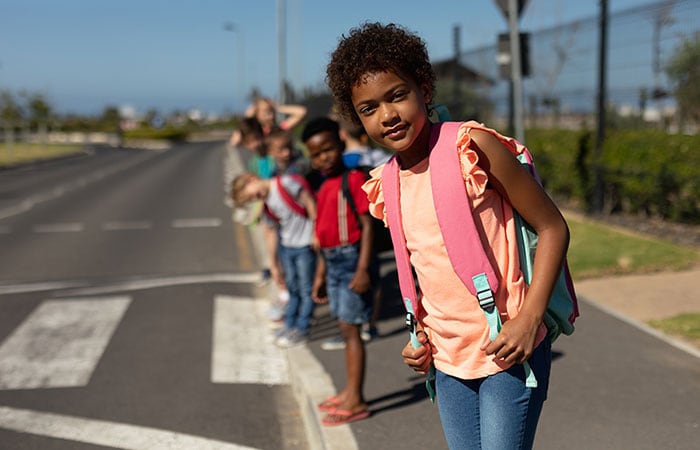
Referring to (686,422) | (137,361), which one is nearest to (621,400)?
(686,422)

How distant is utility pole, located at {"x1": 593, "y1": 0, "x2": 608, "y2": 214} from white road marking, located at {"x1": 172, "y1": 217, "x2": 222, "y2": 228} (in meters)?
6.41

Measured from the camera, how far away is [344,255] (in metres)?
4.75

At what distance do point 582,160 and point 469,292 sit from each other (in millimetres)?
11039

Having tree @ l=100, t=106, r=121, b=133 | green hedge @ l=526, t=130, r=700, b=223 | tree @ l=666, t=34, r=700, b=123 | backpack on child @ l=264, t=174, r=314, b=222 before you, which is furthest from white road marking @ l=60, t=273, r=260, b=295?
tree @ l=100, t=106, r=121, b=133

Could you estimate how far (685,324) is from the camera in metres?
6.20

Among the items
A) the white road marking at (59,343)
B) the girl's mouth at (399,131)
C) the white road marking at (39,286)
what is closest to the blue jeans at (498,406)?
the girl's mouth at (399,131)

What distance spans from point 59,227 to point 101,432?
10.0m

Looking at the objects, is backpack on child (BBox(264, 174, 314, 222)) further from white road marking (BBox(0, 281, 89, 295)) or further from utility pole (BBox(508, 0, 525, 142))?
white road marking (BBox(0, 281, 89, 295))

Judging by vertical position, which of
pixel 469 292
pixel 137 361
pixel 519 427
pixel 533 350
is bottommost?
pixel 137 361

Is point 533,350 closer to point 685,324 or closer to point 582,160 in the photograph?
point 685,324

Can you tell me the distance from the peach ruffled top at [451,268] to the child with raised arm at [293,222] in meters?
3.48

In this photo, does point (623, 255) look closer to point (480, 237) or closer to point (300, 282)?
point (300, 282)

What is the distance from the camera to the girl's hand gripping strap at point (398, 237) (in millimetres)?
2426

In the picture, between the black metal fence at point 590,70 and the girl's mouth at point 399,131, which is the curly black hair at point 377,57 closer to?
the girl's mouth at point 399,131
